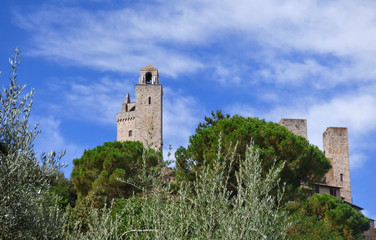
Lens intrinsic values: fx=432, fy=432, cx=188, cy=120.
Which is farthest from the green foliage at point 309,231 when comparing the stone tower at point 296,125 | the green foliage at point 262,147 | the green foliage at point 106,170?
the stone tower at point 296,125

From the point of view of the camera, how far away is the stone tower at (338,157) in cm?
4375

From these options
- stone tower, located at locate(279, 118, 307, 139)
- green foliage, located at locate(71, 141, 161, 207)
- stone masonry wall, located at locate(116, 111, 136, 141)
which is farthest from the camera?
stone masonry wall, located at locate(116, 111, 136, 141)

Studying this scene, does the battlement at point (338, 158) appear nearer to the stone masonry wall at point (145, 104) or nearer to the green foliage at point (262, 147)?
the green foliage at point (262, 147)

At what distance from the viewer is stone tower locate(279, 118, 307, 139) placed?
41.9 metres

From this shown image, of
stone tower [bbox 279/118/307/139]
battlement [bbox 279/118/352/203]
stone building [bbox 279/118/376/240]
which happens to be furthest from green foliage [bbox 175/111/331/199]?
battlement [bbox 279/118/352/203]

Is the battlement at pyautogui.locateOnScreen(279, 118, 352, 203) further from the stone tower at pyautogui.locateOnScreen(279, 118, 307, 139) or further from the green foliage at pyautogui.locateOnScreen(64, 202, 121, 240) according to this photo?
the green foliage at pyautogui.locateOnScreen(64, 202, 121, 240)

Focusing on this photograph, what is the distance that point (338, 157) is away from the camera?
44312 millimetres

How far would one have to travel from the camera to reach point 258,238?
251 inches

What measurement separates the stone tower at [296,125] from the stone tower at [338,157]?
13.9ft

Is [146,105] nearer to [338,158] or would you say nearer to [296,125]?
[296,125]

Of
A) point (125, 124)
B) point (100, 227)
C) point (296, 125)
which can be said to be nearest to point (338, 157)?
point (296, 125)

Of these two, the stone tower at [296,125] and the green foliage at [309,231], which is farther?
the stone tower at [296,125]

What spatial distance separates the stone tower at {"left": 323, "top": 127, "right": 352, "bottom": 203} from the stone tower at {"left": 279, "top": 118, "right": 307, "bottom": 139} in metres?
4.23

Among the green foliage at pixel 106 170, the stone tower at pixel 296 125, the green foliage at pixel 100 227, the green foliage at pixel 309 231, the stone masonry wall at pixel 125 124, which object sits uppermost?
the stone masonry wall at pixel 125 124
